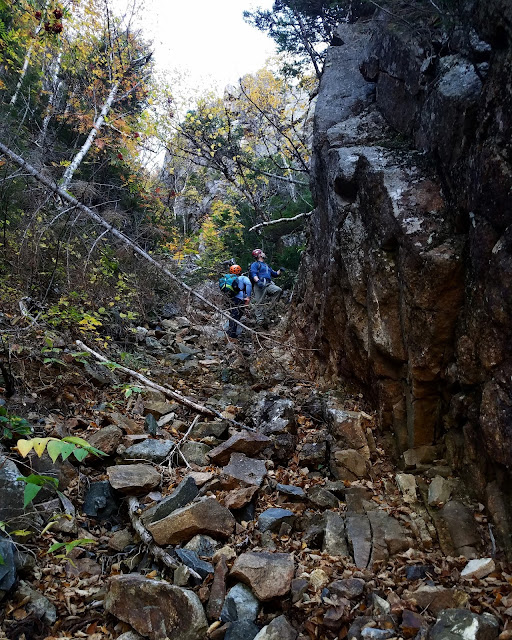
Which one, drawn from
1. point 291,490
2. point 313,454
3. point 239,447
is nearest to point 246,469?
point 239,447

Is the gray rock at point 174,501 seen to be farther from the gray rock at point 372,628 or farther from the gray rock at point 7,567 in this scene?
the gray rock at point 372,628

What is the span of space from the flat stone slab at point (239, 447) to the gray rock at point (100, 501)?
1.24 meters

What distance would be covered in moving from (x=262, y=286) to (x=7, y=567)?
789 cm

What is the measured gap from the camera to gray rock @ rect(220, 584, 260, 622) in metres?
2.95

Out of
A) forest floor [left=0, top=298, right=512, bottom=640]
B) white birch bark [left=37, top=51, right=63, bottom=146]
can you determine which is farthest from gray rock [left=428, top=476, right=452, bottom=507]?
white birch bark [left=37, top=51, right=63, bottom=146]

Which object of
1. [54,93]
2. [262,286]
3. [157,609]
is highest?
[54,93]

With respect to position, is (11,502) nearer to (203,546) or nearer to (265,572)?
(203,546)

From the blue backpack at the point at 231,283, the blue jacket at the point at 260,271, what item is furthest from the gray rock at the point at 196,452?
the blue jacket at the point at 260,271

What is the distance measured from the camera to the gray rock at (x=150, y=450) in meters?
4.77

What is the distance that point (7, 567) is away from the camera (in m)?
2.92

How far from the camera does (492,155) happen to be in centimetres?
329

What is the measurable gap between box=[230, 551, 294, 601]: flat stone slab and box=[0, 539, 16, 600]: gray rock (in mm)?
1686

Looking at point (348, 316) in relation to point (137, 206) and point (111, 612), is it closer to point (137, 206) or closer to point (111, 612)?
point (111, 612)

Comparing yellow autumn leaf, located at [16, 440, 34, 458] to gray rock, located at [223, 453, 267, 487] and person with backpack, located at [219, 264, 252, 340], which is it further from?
person with backpack, located at [219, 264, 252, 340]
